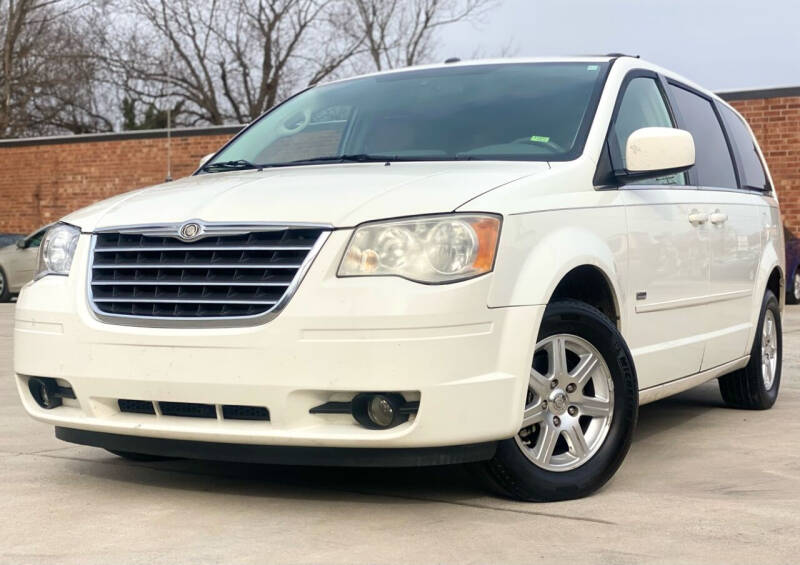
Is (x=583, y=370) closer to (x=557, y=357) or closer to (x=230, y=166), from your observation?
(x=557, y=357)

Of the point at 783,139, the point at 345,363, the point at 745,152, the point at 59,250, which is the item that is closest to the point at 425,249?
the point at 345,363

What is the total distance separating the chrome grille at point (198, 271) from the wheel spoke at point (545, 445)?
3.64ft

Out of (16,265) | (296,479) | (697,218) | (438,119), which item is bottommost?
(16,265)

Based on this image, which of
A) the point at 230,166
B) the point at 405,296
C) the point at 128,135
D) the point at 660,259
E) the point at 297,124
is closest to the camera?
the point at 405,296

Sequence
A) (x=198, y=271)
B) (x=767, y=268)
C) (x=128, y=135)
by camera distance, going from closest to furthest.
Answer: (x=198, y=271)
(x=767, y=268)
(x=128, y=135)

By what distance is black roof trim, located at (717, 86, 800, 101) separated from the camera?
19.4 metres

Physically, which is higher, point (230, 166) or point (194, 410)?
point (230, 166)

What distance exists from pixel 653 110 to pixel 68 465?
313 cm

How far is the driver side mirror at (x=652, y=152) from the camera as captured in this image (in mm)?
4949

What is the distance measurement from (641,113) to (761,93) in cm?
1492

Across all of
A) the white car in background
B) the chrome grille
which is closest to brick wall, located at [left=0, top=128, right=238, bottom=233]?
the white car in background

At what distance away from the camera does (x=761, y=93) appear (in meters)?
19.5

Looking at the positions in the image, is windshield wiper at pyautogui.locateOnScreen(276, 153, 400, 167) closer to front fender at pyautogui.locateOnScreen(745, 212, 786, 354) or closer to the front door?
the front door

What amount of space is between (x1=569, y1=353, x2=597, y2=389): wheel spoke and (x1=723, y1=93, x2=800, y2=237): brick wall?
15.7 m
